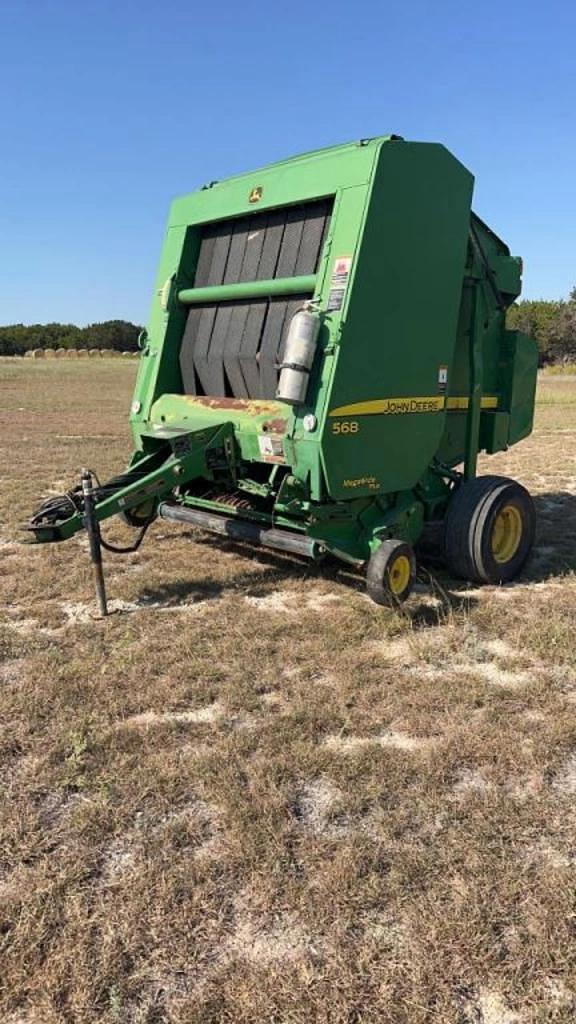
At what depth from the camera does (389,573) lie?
16.6 ft

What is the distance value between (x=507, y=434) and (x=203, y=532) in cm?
300

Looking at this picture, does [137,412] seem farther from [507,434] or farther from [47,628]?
[507,434]

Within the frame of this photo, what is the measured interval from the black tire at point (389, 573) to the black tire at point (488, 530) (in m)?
0.80

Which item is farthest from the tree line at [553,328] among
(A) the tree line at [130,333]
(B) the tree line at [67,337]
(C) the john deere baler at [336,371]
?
(C) the john deere baler at [336,371]

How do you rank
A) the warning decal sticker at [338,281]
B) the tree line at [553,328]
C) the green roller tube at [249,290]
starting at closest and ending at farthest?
the warning decal sticker at [338,281] < the green roller tube at [249,290] < the tree line at [553,328]

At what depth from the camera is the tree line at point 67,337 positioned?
6775 centimetres

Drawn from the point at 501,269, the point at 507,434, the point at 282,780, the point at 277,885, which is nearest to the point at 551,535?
the point at 507,434

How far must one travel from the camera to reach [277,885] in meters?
2.63

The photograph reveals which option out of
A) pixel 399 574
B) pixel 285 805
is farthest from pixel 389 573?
pixel 285 805

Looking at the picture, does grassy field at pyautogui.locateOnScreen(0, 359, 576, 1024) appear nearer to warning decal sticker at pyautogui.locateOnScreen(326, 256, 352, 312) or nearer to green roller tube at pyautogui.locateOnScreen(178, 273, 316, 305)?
warning decal sticker at pyautogui.locateOnScreen(326, 256, 352, 312)

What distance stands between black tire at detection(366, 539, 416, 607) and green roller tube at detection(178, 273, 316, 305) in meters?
1.91

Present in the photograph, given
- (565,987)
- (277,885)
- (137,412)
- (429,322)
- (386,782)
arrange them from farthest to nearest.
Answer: (137,412), (429,322), (386,782), (277,885), (565,987)

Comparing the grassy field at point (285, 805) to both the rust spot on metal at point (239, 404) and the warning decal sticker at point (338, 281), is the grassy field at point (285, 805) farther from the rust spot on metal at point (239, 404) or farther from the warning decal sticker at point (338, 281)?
the warning decal sticker at point (338, 281)

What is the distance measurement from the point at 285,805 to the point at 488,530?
336 cm
